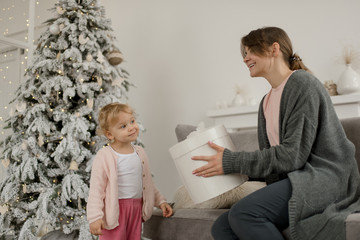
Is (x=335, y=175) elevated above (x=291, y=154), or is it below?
below

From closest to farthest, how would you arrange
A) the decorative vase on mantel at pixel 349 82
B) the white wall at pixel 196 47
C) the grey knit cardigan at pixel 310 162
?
the grey knit cardigan at pixel 310 162 → the decorative vase on mantel at pixel 349 82 → the white wall at pixel 196 47

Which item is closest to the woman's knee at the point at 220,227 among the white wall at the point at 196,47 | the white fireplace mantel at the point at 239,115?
the white fireplace mantel at the point at 239,115

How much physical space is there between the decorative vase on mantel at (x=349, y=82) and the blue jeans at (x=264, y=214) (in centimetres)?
187

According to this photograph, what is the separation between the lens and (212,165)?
1.25 meters

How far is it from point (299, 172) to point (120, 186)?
858 millimetres

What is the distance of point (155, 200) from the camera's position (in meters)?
1.78

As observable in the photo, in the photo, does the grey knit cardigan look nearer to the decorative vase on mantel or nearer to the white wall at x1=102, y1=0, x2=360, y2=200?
the decorative vase on mantel

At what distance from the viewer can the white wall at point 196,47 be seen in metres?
3.08

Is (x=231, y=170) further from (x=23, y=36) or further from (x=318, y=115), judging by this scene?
(x=23, y=36)

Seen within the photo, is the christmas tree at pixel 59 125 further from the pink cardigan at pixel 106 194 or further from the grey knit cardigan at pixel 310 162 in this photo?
the grey knit cardigan at pixel 310 162

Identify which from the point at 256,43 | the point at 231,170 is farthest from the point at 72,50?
the point at 231,170

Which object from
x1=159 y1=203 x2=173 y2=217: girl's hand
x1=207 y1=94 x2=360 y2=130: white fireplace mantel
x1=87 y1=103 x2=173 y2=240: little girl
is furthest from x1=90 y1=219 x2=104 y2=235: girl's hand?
x1=207 y1=94 x2=360 y2=130: white fireplace mantel

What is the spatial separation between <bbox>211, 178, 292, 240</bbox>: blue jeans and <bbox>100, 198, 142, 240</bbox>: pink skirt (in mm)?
591

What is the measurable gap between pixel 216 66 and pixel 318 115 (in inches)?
95.6
